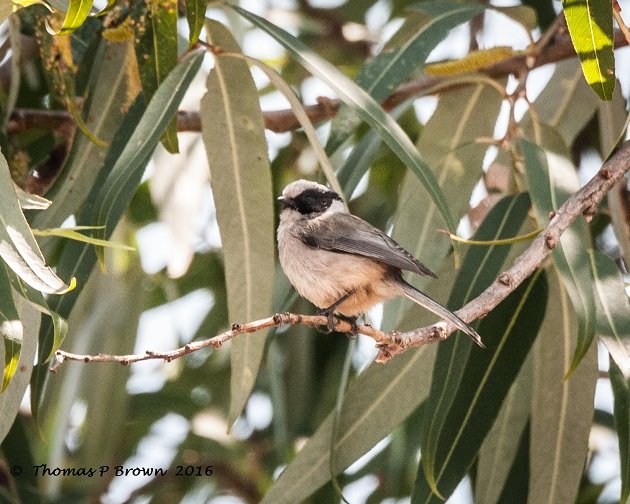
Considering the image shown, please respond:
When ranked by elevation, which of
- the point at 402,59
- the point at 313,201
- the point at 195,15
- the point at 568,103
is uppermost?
the point at 568,103

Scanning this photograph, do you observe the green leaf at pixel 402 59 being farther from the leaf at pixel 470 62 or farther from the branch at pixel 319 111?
the branch at pixel 319 111

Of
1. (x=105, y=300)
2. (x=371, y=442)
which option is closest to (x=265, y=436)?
(x=105, y=300)

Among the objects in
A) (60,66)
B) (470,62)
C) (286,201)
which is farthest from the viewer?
(286,201)

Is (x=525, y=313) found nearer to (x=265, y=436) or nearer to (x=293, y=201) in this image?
(x=293, y=201)

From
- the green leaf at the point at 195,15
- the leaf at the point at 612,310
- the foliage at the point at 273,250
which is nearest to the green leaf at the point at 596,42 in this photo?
the foliage at the point at 273,250

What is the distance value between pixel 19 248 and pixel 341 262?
132 centimetres

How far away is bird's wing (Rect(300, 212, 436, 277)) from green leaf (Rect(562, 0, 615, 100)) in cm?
70

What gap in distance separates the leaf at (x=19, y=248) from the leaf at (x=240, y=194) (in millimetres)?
853

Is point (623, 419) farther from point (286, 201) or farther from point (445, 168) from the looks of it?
point (286, 201)

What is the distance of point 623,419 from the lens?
2.51m

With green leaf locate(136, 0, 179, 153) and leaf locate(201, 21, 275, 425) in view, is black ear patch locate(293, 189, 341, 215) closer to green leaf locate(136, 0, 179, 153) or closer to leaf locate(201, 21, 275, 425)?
leaf locate(201, 21, 275, 425)

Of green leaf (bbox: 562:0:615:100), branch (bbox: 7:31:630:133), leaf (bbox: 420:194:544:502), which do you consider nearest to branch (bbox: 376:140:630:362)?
green leaf (bbox: 562:0:615:100)

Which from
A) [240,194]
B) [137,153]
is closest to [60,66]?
[137,153]

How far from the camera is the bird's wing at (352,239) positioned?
9.59ft
